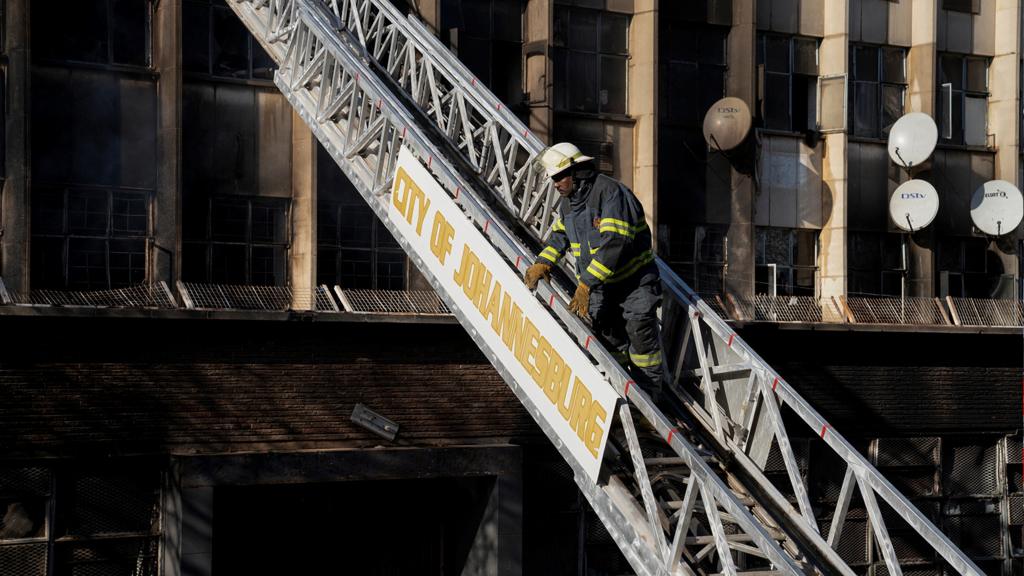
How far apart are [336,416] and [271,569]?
7.82 ft

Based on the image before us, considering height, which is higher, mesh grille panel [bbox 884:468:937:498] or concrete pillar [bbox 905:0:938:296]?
concrete pillar [bbox 905:0:938:296]

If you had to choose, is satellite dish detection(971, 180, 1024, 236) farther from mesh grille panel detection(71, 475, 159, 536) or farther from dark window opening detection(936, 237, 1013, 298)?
mesh grille panel detection(71, 475, 159, 536)

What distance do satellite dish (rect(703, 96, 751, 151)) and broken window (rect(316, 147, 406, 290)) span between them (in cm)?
560

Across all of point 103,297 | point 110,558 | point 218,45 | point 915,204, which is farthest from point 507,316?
point 915,204

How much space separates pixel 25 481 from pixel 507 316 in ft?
26.4

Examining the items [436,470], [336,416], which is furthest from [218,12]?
[436,470]

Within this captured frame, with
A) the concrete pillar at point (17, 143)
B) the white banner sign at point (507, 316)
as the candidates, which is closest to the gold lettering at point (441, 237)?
the white banner sign at point (507, 316)

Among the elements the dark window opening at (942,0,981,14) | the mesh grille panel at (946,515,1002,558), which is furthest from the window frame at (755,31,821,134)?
the mesh grille panel at (946,515,1002,558)

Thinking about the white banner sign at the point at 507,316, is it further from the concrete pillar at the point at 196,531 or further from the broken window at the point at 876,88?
the broken window at the point at 876,88

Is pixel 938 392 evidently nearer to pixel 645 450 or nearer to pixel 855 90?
pixel 855 90

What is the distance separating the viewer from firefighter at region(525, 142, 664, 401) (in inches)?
418

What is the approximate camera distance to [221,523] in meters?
18.3

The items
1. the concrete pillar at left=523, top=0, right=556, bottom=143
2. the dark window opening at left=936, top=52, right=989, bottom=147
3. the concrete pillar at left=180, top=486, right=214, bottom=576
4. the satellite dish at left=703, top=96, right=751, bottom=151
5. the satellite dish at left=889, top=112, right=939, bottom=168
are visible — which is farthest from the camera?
the dark window opening at left=936, top=52, right=989, bottom=147

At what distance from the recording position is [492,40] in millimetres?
20953
